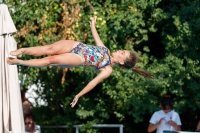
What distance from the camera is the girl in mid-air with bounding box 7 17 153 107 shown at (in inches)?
320

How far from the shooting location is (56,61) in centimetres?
821

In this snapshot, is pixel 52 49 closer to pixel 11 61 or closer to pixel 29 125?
pixel 11 61

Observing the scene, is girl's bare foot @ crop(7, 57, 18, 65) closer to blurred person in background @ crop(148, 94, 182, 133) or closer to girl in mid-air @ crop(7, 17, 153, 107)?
girl in mid-air @ crop(7, 17, 153, 107)

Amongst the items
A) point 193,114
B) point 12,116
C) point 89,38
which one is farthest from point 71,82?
point 12,116

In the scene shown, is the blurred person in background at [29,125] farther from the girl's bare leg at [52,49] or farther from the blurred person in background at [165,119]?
the girl's bare leg at [52,49]

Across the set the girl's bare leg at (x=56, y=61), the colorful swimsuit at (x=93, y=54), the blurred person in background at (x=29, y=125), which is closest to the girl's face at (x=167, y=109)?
the colorful swimsuit at (x=93, y=54)

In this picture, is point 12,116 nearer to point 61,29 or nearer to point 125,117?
point 61,29

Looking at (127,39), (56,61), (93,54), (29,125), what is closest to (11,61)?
(56,61)

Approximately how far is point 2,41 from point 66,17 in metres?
2.59

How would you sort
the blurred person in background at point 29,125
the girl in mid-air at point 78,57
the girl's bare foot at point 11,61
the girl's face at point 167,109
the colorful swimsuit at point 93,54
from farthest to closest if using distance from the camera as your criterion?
the girl's face at point 167,109, the blurred person in background at point 29,125, the colorful swimsuit at point 93,54, the girl in mid-air at point 78,57, the girl's bare foot at point 11,61

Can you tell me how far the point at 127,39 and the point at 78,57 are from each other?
3.65m

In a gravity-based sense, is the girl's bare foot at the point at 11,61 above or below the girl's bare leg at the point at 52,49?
below

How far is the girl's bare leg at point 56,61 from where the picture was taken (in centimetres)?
791

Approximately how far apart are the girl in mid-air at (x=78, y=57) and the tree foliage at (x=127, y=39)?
216 centimetres
